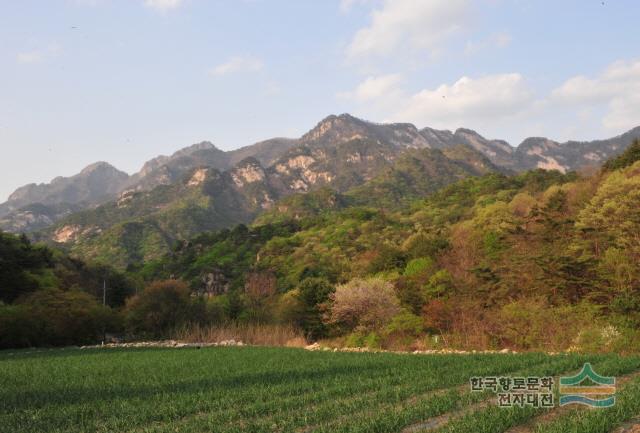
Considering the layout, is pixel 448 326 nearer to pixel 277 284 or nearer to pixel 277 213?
pixel 277 284

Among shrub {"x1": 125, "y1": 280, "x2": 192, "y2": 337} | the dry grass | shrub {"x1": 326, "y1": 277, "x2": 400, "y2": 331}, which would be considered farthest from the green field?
shrub {"x1": 125, "y1": 280, "x2": 192, "y2": 337}

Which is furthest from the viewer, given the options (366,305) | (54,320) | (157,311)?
(157,311)

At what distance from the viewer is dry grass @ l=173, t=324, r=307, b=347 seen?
49406 millimetres

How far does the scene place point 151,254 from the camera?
152 metres

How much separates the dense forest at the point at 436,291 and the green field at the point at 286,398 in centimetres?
1115

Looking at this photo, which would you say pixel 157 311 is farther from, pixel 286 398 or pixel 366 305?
pixel 286 398

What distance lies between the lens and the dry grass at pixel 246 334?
4941 centimetres

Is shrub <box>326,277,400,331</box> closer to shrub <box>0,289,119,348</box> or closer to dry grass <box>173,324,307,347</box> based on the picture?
dry grass <box>173,324,307,347</box>

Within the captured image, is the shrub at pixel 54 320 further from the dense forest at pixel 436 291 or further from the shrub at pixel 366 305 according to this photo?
the shrub at pixel 366 305

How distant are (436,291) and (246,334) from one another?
72.1 ft

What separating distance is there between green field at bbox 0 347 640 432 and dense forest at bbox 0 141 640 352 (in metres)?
11.2

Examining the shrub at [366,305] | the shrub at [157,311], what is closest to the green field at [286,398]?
the shrub at [366,305]

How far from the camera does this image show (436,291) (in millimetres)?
43750

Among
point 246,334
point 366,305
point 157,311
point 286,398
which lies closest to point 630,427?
point 286,398
